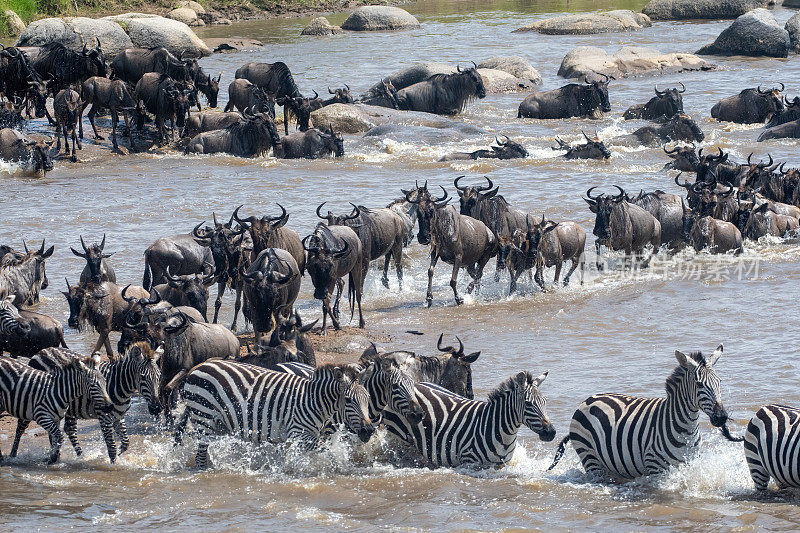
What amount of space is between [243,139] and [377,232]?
8.97m

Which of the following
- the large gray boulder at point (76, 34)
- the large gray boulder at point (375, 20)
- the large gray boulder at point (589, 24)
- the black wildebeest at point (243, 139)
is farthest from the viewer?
the large gray boulder at point (375, 20)

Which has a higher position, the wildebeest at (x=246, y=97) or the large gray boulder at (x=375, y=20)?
the large gray boulder at (x=375, y=20)

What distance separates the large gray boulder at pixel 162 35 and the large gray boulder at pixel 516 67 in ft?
33.3

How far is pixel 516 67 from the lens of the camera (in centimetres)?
3278

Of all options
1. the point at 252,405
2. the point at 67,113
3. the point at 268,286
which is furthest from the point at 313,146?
the point at 252,405

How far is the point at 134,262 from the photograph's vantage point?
1449 centimetres

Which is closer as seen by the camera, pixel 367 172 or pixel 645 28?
pixel 367 172

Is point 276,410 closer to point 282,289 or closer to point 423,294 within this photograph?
point 282,289

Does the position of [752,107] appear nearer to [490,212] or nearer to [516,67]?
[516,67]

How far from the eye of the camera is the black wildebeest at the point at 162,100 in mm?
21547

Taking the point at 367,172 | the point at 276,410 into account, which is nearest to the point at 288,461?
the point at 276,410

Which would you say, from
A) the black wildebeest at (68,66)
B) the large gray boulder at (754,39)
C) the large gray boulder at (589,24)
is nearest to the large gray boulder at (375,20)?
the large gray boulder at (589,24)

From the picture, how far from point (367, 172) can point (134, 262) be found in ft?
22.8

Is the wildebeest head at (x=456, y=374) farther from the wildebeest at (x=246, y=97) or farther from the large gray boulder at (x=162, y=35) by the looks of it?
the large gray boulder at (x=162, y=35)
